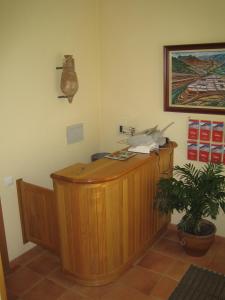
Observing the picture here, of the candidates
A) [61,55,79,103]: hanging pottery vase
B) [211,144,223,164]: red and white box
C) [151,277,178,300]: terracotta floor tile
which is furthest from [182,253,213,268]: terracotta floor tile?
[61,55,79,103]: hanging pottery vase

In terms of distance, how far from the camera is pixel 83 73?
3.37 meters

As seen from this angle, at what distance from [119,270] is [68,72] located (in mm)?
1888

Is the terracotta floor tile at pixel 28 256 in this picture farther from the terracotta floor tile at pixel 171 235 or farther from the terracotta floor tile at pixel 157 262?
the terracotta floor tile at pixel 171 235

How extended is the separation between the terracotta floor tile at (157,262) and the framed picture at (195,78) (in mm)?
1474

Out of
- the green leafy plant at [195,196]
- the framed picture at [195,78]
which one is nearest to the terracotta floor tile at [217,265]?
the green leafy plant at [195,196]

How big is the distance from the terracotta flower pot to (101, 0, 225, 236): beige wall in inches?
15.2

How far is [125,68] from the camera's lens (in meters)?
3.38

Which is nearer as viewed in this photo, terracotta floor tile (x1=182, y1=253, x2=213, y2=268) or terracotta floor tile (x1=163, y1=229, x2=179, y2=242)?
terracotta floor tile (x1=182, y1=253, x2=213, y2=268)

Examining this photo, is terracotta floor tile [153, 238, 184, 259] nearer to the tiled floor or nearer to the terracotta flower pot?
the tiled floor

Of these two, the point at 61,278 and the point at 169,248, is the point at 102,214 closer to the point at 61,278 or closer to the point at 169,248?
the point at 61,278

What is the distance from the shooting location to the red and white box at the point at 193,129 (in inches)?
120

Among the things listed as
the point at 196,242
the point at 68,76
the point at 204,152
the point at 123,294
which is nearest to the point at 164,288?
the point at 123,294

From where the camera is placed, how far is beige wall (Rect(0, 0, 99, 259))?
8.54 ft

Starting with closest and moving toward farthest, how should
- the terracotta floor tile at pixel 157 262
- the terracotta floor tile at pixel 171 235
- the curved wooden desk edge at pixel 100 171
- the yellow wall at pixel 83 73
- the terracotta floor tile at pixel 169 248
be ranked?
the curved wooden desk edge at pixel 100 171 → the yellow wall at pixel 83 73 → the terracotta floor tile at pixel 157 262 → the terracotta floor tile at pixel 169 248 → the terracotta floor tile at pixel 171 235
